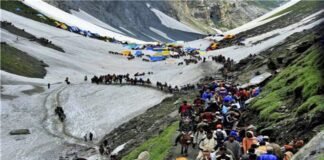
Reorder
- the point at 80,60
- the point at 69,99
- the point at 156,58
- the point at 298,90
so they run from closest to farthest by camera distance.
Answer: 1. the point at 298,90
2. the point at 69,99
3. the point at 80,60
4. the point at 156,58

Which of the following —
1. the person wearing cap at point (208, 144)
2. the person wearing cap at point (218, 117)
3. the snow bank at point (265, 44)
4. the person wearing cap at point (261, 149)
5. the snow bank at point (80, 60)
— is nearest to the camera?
the person wearing cap at point (261, 149)

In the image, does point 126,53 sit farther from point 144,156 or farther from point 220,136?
point 220,136

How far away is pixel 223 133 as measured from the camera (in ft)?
81.6

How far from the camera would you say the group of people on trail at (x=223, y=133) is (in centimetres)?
2145

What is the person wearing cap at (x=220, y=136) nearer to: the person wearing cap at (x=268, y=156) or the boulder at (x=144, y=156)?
the person wearing cap at (x=268, y=156)

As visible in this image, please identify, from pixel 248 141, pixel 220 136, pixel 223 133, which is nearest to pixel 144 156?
pixel 223 133

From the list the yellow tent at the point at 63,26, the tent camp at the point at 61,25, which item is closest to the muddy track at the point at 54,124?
the tent camp at the point at 61,25

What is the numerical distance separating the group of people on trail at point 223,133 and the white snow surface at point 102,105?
17.3 meters

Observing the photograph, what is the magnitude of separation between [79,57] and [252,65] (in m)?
57.9

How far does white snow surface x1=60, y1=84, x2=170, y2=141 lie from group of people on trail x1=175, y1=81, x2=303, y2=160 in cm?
1727

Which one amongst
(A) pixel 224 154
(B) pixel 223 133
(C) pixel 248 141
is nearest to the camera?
(A) pixel 224 154

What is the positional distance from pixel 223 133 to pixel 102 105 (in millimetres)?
42088

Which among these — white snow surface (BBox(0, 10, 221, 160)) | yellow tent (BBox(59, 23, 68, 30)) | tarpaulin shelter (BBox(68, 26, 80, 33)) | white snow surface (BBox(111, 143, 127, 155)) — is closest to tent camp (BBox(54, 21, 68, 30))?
yellow tent (BBox(59, 23, 68, 30))

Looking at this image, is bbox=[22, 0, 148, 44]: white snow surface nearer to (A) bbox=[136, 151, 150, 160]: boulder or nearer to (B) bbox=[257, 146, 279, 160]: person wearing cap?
(A) bbox=[136, 151, 150, 160]: boulder
